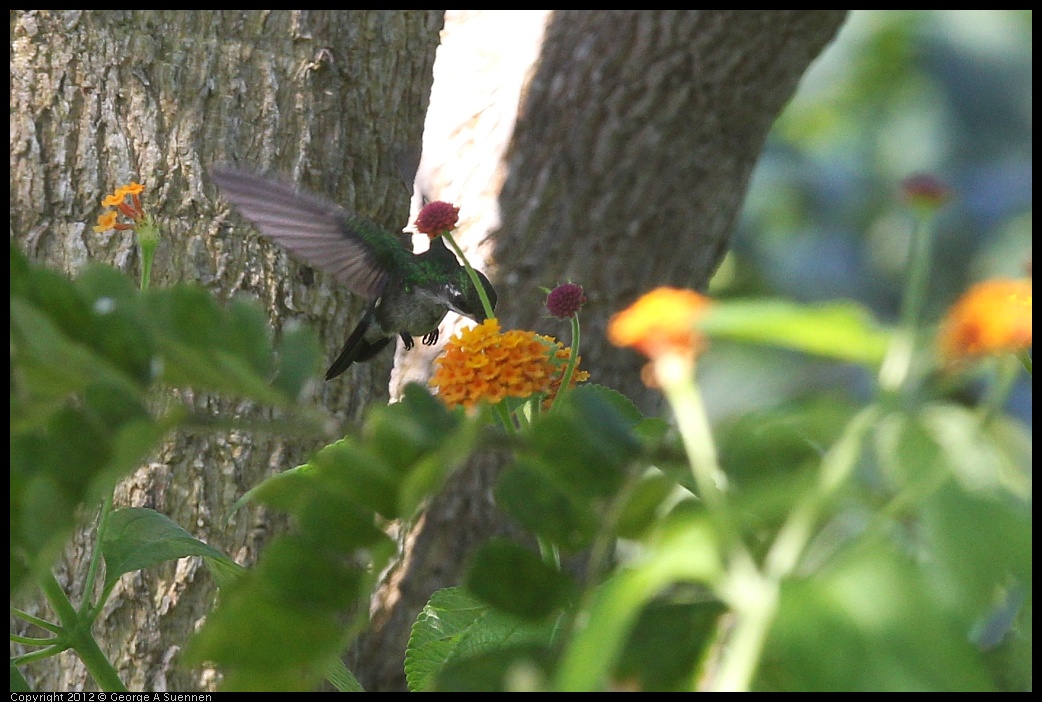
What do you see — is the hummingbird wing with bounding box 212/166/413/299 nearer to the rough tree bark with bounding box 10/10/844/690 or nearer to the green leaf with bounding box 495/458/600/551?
the rough tree bark with bounding box 10/10/844/690

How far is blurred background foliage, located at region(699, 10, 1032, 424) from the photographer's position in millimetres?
11336

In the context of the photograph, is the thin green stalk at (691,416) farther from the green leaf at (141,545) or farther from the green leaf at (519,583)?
the green leaf at (141,545)

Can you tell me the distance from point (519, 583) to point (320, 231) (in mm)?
760

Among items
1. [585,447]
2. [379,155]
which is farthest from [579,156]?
[585,447]

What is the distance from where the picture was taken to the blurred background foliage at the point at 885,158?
11336mm

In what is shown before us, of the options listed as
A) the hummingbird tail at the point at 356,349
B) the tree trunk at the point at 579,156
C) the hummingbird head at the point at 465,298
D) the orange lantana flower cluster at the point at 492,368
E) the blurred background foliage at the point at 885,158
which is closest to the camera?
the orange lantana flower cluster at the point at 492,368

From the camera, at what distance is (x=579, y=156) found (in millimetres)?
1440

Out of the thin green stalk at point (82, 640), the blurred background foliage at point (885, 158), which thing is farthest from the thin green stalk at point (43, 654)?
the blurred background foliage at point (885, 158)

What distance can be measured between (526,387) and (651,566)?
10.3 inches

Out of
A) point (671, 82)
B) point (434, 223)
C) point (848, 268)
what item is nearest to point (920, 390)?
point (434, 223)

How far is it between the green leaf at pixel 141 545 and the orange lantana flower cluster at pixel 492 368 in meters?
0.19

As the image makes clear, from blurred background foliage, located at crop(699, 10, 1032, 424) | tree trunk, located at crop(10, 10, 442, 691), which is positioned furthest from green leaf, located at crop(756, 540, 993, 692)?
blurred background foliage, located at crop(699, 10, 1032, 424)

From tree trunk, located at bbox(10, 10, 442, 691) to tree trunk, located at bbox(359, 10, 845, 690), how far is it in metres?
0.26
